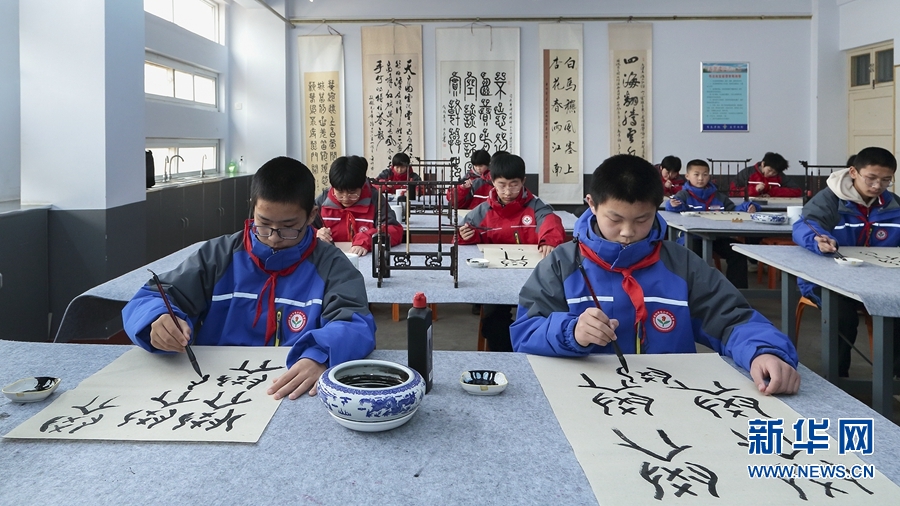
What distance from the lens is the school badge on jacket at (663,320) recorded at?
4.70ft

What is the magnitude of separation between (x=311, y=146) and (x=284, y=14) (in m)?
1.38

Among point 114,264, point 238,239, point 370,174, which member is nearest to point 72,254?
point 114,264

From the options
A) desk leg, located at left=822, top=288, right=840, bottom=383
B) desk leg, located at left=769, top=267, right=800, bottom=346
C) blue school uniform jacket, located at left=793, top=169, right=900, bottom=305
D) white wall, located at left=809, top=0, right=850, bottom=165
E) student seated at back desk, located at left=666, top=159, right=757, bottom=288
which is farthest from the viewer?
white wall, located at left=809, top=0, right=850, bottom=165

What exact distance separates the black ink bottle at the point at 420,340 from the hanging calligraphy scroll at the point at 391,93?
6.11 metres

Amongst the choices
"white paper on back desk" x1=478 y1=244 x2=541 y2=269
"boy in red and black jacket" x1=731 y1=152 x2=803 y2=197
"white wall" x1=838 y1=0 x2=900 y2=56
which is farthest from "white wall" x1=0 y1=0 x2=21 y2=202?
"white wall" x1=838 y1=0 x2=900 y2=56

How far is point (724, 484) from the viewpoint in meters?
0.79

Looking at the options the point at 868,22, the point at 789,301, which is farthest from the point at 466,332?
the point at 868,22

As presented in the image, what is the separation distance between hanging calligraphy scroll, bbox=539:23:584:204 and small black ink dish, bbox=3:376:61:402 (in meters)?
6.17

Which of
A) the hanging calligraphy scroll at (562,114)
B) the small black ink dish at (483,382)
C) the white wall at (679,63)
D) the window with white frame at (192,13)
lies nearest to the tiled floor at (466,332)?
the small black ink dish at (483,382)

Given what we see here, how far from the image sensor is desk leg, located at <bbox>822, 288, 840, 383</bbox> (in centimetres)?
215

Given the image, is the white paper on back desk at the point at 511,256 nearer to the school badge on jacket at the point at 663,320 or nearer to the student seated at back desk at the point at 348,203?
the student seated at back desk at the point at 348,203

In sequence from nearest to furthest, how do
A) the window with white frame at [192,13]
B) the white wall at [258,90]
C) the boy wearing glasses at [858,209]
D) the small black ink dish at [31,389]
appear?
the small black ink dish at [31,389], the boy wearing glasses at [858,209], the window with white frame at [192,13], the white wall at [258,90]

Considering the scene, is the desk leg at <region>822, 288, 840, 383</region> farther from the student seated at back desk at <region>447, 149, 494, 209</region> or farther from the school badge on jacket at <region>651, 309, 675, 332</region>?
the student seated at back desk at <region>447, 149, 494, 209</region>

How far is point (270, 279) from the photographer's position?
4.83 ft
